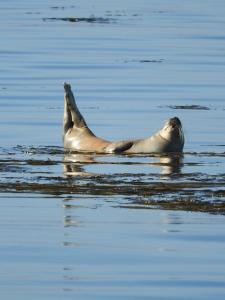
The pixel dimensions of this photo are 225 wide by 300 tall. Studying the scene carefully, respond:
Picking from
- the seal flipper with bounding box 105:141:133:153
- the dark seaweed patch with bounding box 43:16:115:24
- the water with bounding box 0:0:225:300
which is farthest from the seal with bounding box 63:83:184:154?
the dark seaweed patch with bounding box 43:16:115:24

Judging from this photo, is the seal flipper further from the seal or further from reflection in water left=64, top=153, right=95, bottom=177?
reflection in water left=64, top=153, right=95, bottom=177

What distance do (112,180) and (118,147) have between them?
3009mm

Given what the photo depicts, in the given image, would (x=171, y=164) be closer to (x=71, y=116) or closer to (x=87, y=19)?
(x=71, y=116)

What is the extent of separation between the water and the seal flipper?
32cm

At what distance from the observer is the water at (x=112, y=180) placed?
9.77 metres

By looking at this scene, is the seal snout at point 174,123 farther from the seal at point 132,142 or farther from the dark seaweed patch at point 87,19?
the dark seaweed patch at point 87,19

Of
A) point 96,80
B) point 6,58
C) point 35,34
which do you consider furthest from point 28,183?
point 35,34

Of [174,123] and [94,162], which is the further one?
[174,123]

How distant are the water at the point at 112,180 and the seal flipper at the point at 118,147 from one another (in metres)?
0.32

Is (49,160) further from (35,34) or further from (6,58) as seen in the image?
(35,34)

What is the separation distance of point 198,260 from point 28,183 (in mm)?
3733

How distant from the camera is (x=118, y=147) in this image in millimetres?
17000

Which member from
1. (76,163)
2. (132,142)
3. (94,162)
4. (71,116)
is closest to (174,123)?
(132,142)

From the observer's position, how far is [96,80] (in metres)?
26.0
